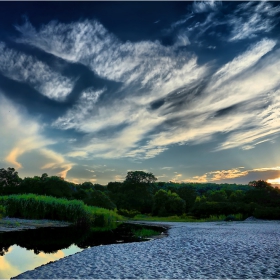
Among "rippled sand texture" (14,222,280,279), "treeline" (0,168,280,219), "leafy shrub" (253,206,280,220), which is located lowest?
"rippled sand texture" (14,222,280,279)

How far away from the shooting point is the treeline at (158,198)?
55125mm

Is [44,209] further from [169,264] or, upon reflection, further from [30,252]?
[169,264]

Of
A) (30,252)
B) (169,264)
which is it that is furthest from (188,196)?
(169,264)

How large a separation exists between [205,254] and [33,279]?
7269 millimetres

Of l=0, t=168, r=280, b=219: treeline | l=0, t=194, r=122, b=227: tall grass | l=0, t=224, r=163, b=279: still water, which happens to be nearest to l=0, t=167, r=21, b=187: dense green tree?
l=0, t=168, r=280, b=219: treeline

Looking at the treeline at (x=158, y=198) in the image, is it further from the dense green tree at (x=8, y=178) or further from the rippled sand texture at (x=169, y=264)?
the rippled sand texture at (x=169, y=264)

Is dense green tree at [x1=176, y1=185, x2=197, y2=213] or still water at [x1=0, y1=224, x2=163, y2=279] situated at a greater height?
dense green tree at [x1=176, y1=185, x2=197, y2=213]

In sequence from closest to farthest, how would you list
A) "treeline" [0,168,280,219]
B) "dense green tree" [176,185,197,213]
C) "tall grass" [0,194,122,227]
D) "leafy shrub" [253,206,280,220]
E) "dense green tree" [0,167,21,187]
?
"tall grass" [0,194,122,227]
"leafy shrub" [253,206,280,220]
"treeline" [0,168,280,219]
"dense green tree" [176,185,197,213]
"dense green tree" [0,167,21,187]

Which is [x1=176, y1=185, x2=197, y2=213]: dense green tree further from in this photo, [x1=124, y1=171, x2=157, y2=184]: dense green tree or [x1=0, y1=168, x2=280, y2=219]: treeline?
[x1=124, y1=171, x2=157, y2=184]: dense green tree

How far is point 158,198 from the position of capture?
2928 inches

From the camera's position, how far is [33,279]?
9.11m

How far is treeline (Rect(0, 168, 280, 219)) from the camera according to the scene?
181 feet

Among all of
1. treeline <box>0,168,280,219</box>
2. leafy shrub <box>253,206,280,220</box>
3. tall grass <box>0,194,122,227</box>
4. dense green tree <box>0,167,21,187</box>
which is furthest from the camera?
dense green tree <box>0,167,21,187</box>

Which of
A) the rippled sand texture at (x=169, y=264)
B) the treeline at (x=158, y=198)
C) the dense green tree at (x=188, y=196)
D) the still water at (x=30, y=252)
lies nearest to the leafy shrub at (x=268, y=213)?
the treeline at (x=158, y=198)
